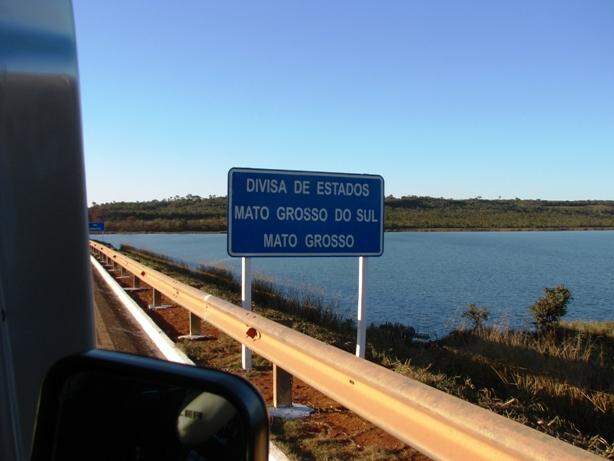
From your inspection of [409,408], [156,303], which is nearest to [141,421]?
[409,408]

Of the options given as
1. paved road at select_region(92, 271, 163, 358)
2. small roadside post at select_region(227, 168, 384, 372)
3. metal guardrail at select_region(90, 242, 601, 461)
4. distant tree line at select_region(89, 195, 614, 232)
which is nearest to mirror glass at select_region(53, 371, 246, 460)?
metal guardrail at select_region(90, 242, 601, 461)

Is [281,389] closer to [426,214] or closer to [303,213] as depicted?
[303,213]

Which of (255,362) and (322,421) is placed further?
(255,362)

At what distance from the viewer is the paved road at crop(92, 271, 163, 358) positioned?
299 inches

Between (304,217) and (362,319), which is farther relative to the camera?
(304,217)

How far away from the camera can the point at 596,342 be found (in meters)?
12.8

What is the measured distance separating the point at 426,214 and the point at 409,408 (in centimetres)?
10257

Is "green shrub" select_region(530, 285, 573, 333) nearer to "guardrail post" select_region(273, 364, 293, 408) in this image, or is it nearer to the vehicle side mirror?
"guardrail post" select_region(273, 364, 293, 408)

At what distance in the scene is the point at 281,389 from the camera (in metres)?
5.20

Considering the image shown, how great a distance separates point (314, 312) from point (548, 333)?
458cm

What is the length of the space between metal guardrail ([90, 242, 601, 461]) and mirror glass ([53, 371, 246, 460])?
128cm

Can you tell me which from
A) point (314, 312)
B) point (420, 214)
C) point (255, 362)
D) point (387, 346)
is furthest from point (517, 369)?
point (420, 214)

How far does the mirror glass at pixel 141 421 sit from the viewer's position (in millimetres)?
1440

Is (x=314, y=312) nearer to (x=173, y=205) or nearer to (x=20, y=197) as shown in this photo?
(x=20, y=197)
